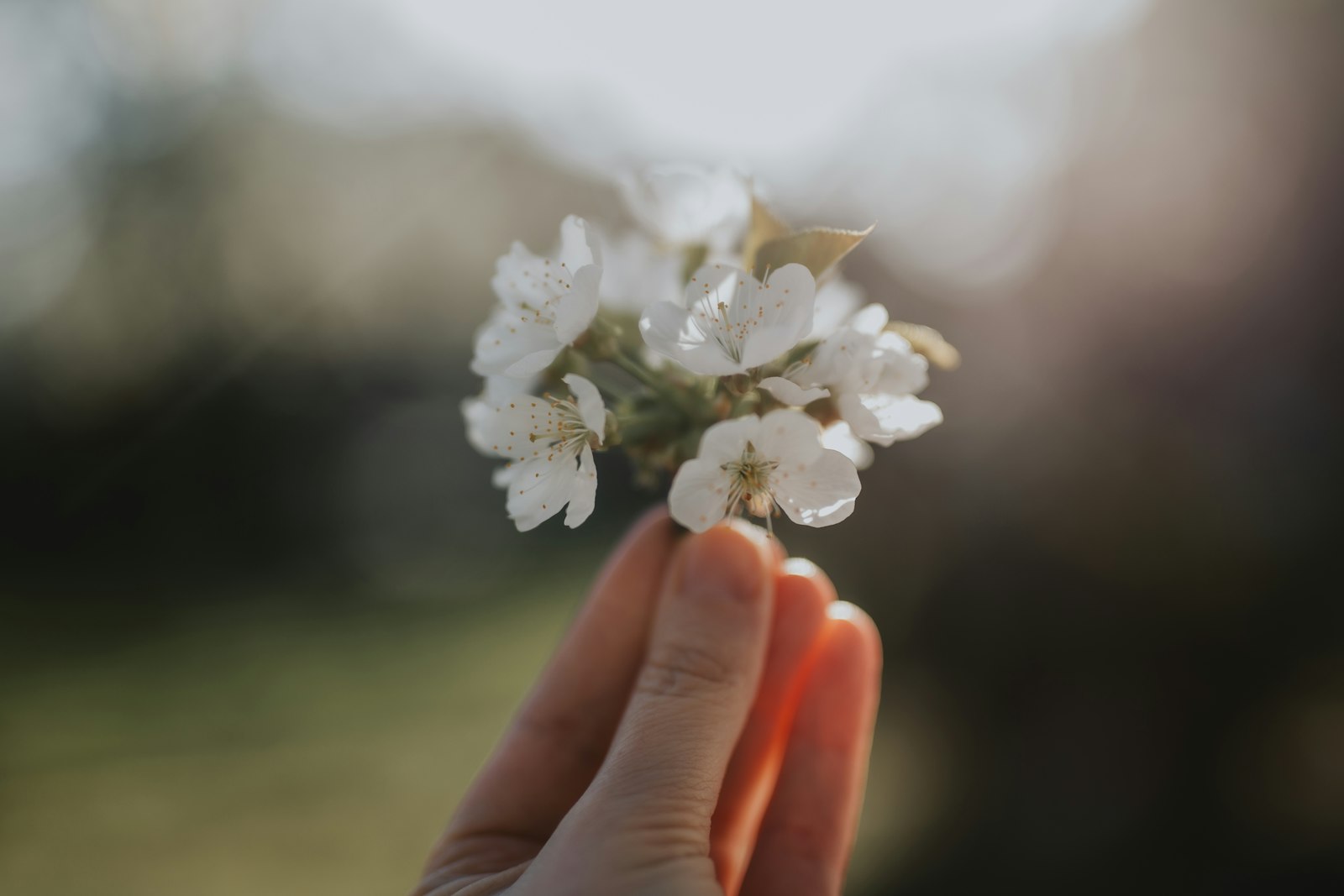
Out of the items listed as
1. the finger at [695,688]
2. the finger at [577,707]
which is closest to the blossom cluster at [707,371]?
the finger at [695,688]

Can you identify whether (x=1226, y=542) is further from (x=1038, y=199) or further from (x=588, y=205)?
(x=588, y=205)

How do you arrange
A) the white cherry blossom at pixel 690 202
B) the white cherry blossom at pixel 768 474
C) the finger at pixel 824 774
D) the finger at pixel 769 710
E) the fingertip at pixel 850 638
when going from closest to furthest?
1. the white cherry blossom at pixel 768 474
2. the white cherry blossom at pixel 690 202
3. the finger at pixel 824 774
4. the finger at pixel 769 710
5. the fingertip at pixel 850 638

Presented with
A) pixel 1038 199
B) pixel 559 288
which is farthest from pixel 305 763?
pixel 1038 199

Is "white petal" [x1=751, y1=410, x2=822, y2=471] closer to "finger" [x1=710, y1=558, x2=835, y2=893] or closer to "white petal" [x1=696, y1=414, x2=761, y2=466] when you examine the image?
"white petal" [x1=696, y1=414, x2=761, y2=466]

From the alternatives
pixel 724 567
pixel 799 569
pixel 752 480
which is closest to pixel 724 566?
pixel 724 567

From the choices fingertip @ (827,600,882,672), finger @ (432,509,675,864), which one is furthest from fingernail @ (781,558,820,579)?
finger @ (432,509,675,864)

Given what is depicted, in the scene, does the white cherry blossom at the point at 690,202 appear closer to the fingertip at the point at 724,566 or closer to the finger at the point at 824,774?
the fingertip at the point at 724,566

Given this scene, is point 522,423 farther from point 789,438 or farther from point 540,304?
point 789,438
